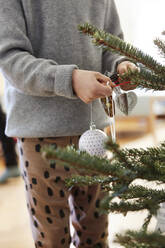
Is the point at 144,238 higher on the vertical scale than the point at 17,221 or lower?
higher

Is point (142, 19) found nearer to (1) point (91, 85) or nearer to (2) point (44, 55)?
(2) point (44, 55)

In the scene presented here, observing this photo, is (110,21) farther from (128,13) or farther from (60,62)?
(128,13)

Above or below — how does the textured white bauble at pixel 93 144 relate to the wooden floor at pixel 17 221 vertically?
above

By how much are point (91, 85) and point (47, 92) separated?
144mm

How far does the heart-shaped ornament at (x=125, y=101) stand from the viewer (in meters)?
0.54

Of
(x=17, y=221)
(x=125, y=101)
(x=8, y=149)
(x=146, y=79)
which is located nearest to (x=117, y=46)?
(x=146, y=79)

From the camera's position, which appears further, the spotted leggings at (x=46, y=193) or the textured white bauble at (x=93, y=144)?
→ the spotted leggings at (x=46, y=193)

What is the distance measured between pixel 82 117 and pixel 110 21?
0.99 ft

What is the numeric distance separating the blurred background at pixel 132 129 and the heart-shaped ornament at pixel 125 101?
28 mm

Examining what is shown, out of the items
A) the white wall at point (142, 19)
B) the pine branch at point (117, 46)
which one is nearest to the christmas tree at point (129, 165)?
the pine branch at point (117, 46)

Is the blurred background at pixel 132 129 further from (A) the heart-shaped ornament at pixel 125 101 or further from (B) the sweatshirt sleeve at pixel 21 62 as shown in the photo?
(B) the sweatshirt sleeve at pixel 21 62

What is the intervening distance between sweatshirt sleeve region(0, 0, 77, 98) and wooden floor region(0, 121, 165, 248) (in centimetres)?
74

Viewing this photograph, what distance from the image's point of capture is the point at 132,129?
3254 millimetres

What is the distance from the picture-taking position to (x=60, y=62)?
719 mm
